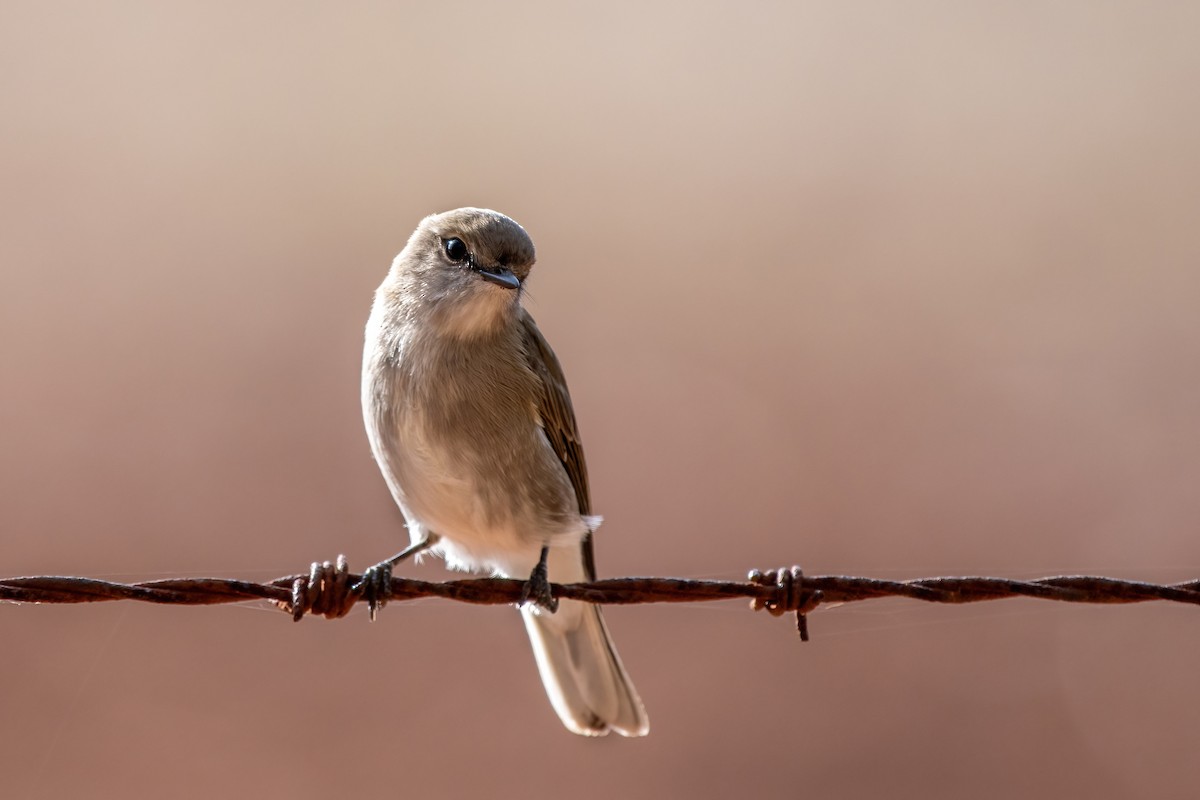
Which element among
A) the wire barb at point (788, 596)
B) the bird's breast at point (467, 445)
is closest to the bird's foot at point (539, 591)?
the bird's breast at point (467, 445)

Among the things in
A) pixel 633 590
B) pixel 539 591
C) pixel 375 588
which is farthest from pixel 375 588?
pixel 633 590

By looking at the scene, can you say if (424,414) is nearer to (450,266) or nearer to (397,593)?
(450,266)

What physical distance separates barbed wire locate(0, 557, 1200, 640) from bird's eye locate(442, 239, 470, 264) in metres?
1.52

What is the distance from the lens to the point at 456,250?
407 centimetres

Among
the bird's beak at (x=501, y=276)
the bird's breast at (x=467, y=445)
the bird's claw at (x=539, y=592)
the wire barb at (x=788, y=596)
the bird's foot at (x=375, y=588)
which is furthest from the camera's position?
the bird's beak at (x=501, y=276)

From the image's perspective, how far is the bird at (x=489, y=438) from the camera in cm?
366

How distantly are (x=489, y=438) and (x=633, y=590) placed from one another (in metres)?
1.18

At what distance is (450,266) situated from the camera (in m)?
4.02

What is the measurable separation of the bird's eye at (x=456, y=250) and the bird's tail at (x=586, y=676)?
1.30 metres

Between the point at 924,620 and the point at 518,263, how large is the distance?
2.78 metres

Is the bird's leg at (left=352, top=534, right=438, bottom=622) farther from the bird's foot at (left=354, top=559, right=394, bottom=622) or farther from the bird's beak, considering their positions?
the bird's beak

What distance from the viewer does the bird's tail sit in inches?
154

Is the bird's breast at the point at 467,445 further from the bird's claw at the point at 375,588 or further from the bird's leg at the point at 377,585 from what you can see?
the bird's claw at the point at 375,588

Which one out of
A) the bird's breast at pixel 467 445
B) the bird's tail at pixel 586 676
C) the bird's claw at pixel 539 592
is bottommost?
the bird's tail at pixel 586 676
